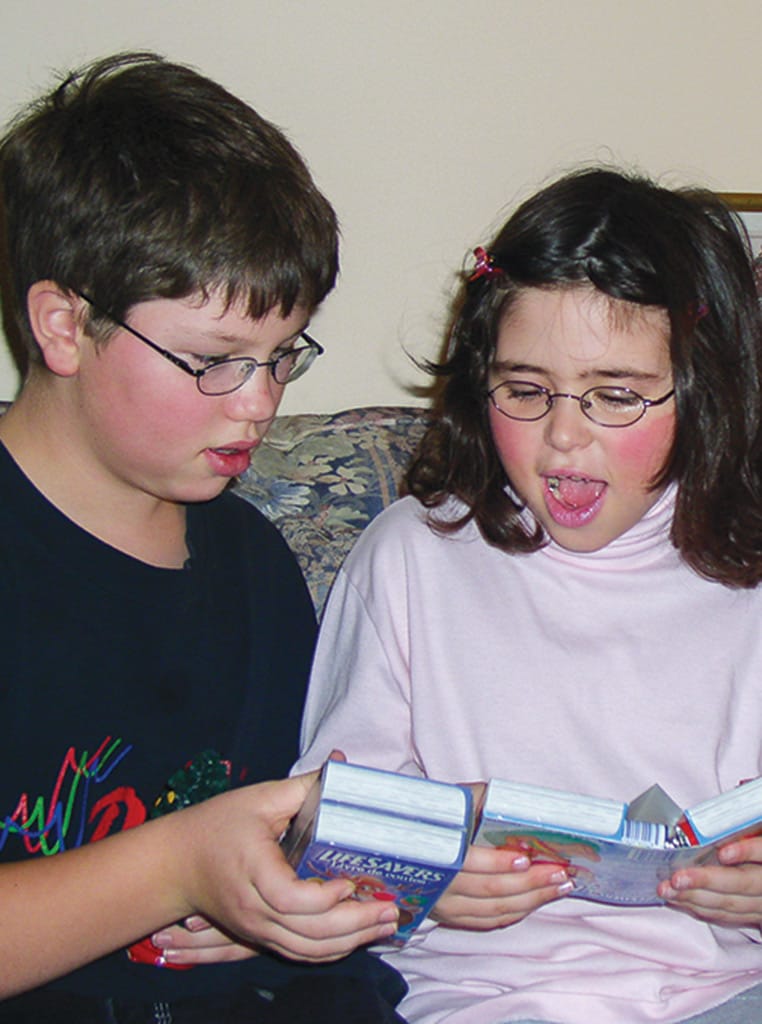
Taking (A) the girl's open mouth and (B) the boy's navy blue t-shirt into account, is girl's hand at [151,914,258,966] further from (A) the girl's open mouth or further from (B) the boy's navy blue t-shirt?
(A) the girl's open mouth

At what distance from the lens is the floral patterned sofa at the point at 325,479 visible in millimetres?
1672

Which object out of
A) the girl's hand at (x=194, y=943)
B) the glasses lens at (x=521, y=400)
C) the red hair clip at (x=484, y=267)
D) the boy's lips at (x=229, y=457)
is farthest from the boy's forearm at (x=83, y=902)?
the red hair clip at (x=484, y=267)

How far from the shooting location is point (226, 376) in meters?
1.27

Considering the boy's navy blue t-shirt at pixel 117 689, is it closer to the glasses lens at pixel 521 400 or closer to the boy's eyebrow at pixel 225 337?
the boy's eyebrow at pixel 225 337

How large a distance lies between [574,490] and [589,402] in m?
0.11

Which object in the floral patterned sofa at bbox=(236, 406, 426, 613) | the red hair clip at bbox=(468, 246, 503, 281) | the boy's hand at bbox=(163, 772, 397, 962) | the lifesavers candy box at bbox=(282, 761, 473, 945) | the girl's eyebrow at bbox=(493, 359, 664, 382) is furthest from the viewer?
the floral patterned sofa at bbox=(236, 406, 426, 613)

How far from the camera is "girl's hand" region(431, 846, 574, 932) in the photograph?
3.68 feet

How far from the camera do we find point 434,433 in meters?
1.61

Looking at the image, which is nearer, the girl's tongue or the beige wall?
the girl's tongue

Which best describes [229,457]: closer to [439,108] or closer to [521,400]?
[521,400]

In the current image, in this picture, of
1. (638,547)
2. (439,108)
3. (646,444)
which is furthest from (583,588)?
(439,108)

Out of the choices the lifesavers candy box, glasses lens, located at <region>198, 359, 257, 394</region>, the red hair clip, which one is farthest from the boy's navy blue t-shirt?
the red hair clip

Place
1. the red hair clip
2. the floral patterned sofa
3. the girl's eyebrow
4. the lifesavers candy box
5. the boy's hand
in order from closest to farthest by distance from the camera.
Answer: the lifesavers candy box, the boy's hand, the girl's eyebrow, the red hair clip, the floral patterned sofa

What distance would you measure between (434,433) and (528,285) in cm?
28
